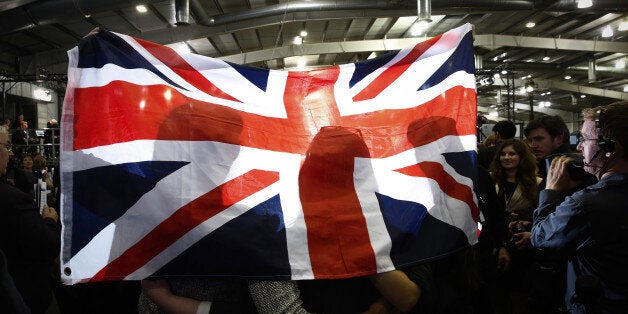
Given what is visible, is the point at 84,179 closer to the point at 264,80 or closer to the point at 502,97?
the point at 264,80

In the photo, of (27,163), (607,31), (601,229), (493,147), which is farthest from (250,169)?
(607,31)

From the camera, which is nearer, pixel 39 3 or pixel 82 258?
pixel 82 258

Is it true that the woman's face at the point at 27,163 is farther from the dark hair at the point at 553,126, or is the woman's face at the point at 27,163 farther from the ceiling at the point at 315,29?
the dark hair at the point at 553,126

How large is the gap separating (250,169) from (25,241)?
46.6 inches

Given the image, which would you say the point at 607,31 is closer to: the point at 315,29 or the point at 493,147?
the point at 315,29

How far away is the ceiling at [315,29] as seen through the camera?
7.82m

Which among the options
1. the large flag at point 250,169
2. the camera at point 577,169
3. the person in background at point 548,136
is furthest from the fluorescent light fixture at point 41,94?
the camera at point 577,169

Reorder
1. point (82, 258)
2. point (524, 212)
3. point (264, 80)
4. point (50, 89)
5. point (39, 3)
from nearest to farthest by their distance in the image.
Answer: point (82, 258), point (264, 80), point (524, 212), point (39, 3), point (50, 89)

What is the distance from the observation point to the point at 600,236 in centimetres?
167

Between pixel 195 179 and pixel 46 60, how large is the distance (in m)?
12.5

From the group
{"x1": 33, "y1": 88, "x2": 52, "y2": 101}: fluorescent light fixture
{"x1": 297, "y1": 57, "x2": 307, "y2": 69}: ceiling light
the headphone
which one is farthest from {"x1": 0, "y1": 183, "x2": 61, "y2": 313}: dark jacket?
{"x1": 33, "y1": 88, "x2": 52, "y2": 101}: fluorescent light fixture

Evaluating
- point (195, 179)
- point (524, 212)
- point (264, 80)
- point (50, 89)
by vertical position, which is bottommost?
point (524, 212)

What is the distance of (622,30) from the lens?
437 inches

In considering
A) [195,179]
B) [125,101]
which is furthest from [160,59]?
[195,179]
